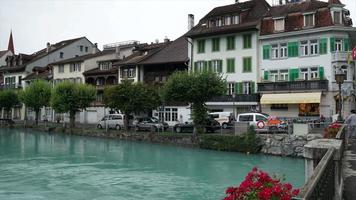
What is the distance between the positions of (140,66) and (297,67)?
76.3 feet

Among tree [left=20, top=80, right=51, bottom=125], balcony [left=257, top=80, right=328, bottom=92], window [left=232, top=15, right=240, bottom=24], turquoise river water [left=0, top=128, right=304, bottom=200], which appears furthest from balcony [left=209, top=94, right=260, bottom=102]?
tree [left=20, top=80, right=51, bottom=125]

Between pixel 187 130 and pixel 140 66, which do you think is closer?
pixel 187 130

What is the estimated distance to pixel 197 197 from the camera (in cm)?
1764

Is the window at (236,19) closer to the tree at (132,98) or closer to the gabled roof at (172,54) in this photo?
the gabled roof at (172,54)

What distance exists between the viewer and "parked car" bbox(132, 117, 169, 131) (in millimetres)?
46478

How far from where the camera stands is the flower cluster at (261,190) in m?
5.27

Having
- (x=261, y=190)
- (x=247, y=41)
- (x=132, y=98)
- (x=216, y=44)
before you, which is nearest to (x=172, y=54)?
(x=216, y=44)

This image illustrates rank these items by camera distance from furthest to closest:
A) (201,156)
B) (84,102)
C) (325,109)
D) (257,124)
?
(84,102) < (325,109) < (257,124) < (201,156)

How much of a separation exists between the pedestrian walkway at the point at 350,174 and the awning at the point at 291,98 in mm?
26725

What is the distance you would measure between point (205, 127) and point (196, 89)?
3.81 meters

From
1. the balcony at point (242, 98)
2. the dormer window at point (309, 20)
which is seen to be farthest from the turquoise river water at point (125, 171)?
the dormer window at point (309, 20)

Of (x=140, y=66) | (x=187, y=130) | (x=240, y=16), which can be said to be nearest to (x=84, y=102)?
(x=140, y=66)

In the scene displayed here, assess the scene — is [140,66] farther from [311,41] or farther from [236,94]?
[311,41]

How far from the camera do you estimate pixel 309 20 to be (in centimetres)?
4412
